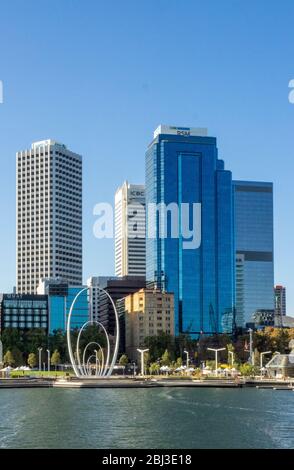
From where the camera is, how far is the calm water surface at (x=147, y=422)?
174 ft

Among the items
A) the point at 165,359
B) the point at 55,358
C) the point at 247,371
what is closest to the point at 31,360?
the point at 55,358

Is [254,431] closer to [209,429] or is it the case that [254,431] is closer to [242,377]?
[209,429]

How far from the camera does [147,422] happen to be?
216 feet

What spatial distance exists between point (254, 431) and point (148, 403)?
30.6m

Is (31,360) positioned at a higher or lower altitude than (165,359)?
lower

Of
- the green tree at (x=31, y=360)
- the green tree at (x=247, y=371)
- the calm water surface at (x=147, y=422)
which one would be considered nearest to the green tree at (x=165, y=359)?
the green tree at (x=247, y=371)

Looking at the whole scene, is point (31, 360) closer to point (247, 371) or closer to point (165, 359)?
point (165, 359)

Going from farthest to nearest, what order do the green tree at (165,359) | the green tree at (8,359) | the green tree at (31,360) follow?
the green tree at (31,360) → the green tree at (165,359) → the green tree at (8,359)

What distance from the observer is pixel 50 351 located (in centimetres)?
18512

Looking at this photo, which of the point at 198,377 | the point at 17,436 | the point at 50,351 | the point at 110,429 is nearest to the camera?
the point at 17,436

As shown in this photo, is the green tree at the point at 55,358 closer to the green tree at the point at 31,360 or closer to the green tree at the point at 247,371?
the green tree at the point at 31,360
